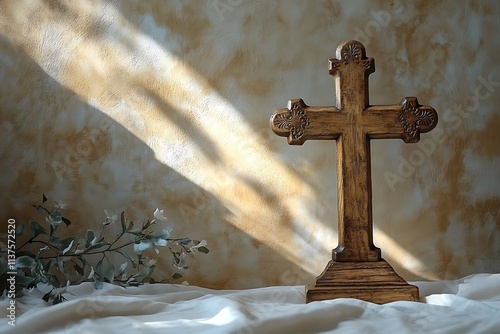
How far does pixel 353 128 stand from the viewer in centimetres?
189

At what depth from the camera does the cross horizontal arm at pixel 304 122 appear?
188 centimetres

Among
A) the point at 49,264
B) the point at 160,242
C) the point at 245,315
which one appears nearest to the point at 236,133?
the point at 160,242

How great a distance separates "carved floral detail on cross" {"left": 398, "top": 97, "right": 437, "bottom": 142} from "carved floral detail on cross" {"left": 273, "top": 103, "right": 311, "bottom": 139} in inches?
11.2

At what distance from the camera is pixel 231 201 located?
7.39 ft

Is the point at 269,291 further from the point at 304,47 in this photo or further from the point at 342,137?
the point at 304,47

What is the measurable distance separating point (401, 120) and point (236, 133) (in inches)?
24.0

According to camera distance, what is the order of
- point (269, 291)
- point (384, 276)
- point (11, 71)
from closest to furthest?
point (384, 276) → point (269, 291) → point (11, 71)

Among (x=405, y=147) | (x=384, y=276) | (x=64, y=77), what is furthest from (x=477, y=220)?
(x=64, y=77)

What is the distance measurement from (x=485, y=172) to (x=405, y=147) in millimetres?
297

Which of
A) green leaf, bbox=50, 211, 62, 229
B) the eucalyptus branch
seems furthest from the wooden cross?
green leaf, bbox=50, 211, 62, 229

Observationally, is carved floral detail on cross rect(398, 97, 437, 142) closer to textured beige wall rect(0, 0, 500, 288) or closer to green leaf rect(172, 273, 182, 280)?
textured beige wall rect(0, 0, 500, 288)

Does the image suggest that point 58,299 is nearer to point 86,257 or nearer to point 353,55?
point 86,257

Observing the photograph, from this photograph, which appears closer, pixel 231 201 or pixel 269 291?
pixel 269 291

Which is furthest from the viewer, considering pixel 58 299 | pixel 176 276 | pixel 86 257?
pixel 86 257
